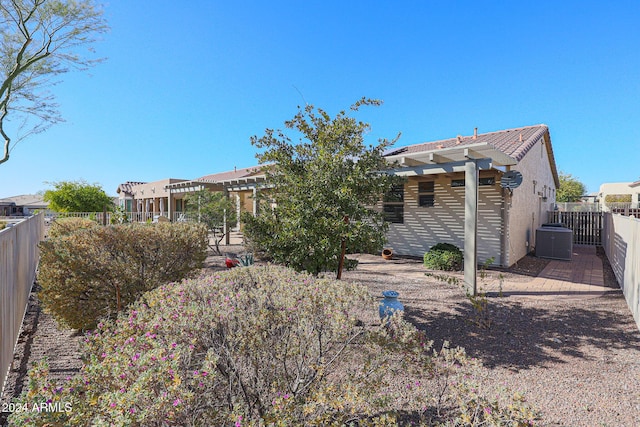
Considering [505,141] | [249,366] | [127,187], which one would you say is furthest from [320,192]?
[127,187]

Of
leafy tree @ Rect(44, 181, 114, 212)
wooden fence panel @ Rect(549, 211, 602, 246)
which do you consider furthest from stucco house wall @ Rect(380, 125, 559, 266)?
leafy tree @ Rect(44, 181, 114, 212)

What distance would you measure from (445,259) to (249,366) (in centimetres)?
796

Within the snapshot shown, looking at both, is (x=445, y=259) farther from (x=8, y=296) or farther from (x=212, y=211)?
(x=8, y=296)

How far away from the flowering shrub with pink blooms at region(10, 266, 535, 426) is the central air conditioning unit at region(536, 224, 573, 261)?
11.0 m

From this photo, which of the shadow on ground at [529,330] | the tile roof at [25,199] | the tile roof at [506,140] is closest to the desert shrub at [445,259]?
the shadow on ground at [529,330]

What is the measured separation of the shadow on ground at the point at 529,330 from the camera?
13.1 feet

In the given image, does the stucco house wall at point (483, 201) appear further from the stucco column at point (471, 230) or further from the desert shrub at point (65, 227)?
the desert shrub at point (65, 227)

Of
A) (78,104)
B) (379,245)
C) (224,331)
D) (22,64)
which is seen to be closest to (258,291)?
(224,331)

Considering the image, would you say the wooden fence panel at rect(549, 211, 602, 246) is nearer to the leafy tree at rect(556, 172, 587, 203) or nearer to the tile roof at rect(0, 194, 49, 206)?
the leafy tree at rect(556, 172, 587, 203)

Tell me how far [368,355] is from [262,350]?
0.83m

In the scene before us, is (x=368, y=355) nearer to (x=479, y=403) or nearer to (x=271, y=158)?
(x=479, y=403)

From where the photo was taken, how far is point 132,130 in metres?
15.4

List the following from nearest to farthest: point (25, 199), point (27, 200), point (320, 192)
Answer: point (320, 192) → point (27, 200) → point (25, 199)

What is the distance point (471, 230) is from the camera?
6.80 meters
